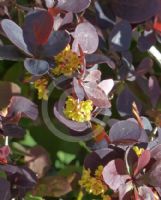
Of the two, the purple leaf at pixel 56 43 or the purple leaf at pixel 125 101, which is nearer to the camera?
the purple leaf at pixel 56 43

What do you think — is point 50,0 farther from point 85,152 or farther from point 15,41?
point 85,152

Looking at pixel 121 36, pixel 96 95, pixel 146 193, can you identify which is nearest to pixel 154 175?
pixel 146 193

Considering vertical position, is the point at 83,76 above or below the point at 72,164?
above

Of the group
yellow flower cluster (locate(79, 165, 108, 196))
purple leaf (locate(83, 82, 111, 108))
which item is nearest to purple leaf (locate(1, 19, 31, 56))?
purple leaf (locate(83, 82, 111, 108))

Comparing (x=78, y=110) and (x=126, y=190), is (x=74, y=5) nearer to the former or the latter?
(x=78, y=110)

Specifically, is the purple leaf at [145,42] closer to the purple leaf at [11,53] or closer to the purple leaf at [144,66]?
the purple leaf at [144,66]

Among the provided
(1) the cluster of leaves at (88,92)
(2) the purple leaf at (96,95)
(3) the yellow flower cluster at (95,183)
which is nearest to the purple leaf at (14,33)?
(1) the cluster of leaves at (88,92)

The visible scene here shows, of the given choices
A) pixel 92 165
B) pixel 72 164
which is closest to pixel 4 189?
pixel 92 165
